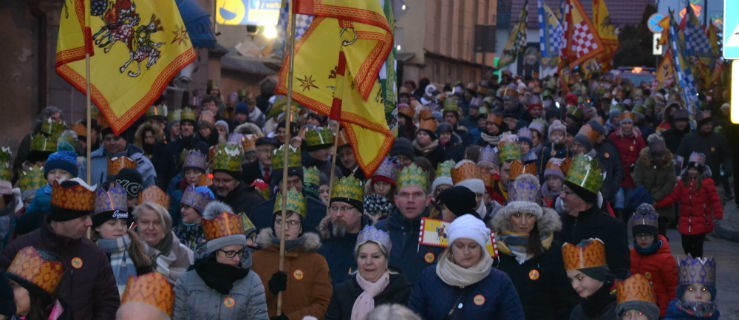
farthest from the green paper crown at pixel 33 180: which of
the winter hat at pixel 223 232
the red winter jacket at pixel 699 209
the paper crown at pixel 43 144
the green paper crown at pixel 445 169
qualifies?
the red winter jacket at pixel 699 209

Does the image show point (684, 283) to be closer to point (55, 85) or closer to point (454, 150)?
point (454, 150)

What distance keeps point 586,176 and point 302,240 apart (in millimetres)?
2422

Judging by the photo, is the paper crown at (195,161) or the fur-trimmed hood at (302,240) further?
the paper crown at (195,161)

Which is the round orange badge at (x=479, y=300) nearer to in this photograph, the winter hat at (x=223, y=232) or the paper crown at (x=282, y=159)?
the winter hat at (x=223, y=232)

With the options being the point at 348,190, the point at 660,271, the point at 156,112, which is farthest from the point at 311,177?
the point at 156,112

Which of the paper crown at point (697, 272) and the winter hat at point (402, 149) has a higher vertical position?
the winter hat at point (402, 149)

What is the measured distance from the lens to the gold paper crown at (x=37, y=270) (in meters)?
6.40

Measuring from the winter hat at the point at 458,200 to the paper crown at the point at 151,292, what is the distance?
3187 millimetres

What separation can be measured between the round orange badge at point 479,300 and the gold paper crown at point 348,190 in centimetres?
226

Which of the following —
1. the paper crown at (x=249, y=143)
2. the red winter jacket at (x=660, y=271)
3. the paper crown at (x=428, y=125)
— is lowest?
the red winter jacket at (x=660, y=271)

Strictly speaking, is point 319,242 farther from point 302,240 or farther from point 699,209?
point 699,209

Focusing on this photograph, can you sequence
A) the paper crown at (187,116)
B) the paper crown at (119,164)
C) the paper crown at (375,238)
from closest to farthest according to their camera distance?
the paper crown at (375,238), the paper crown at (119,164), the paper crown at (187,116)

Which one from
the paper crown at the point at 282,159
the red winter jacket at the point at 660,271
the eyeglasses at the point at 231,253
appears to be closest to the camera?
the eyeglasses at the point at 231,253

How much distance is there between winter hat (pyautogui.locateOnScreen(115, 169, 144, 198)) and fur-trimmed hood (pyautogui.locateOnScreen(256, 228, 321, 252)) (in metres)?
2.24
